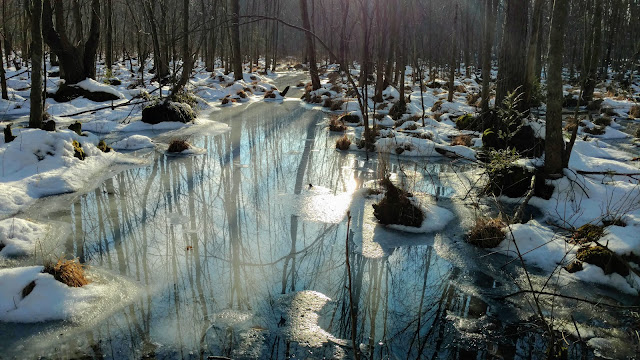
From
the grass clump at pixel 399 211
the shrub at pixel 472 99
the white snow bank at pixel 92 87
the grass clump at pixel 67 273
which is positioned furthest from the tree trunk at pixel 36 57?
the shrub at pixel 472 99

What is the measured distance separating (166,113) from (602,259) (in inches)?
518

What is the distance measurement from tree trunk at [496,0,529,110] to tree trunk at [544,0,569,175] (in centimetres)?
267

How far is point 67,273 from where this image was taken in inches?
183

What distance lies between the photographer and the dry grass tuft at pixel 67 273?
463 cm

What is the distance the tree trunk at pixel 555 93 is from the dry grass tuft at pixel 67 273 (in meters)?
6.96

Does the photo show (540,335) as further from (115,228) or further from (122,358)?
(115,228)

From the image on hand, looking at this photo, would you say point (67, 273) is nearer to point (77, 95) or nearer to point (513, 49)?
point (513, 49)

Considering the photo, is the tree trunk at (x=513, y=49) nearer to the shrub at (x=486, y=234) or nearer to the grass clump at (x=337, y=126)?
the shrub at (x=486, y=234)

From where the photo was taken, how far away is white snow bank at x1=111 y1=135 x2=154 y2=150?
11.5 meters

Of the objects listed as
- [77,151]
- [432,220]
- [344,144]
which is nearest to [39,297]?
[432,220]

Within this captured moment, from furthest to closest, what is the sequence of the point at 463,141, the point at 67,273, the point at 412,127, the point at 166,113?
the point at 166,113 < the point at 412,127 < the point at 463,141 < the point at 67,273

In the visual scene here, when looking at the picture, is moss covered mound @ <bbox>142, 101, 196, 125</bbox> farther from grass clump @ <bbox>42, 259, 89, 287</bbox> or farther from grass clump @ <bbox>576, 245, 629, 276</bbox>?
grass clump @ <bbox>576, 245, 629, 276</bbox>

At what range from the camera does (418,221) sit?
6.77 m

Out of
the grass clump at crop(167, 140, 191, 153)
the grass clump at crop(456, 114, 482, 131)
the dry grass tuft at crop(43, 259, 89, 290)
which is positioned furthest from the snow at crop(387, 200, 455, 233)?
the grass clump at crop(456, 114, 482, 131)
